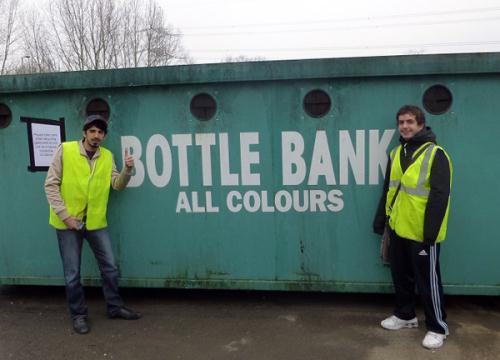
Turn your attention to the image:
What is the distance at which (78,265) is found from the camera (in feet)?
10.8

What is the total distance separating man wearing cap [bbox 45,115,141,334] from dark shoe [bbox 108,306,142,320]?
0.22 metres

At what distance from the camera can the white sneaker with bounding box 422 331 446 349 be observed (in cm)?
293

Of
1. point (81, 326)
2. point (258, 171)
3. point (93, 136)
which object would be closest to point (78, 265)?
point (81, 326)

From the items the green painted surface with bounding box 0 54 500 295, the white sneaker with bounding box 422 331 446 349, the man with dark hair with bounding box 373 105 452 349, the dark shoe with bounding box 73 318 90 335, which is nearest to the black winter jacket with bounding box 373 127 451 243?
the man with dark hair with bounding box 373 105 452 349

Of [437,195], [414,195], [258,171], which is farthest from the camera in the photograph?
[258,171]

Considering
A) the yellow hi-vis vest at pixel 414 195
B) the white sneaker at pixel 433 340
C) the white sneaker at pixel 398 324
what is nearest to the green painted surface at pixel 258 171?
the white sneaker at pixel 398 324

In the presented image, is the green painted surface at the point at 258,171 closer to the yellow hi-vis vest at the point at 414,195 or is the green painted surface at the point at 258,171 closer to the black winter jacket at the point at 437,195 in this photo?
the yellow hi-vis vest at the point at 414,195

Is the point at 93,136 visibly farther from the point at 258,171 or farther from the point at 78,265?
the point at 258,171

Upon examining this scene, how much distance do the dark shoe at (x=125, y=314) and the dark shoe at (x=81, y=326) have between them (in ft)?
0.77

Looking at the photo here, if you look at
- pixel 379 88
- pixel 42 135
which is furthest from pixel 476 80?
pixel 42 135

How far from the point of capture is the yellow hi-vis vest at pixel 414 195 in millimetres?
2832

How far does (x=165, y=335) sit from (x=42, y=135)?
6.24 feet

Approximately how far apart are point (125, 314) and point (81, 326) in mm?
334

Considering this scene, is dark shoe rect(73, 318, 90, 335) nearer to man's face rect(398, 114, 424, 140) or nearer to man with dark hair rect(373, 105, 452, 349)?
man with dark hair rect(373, 105, 452, 349)
